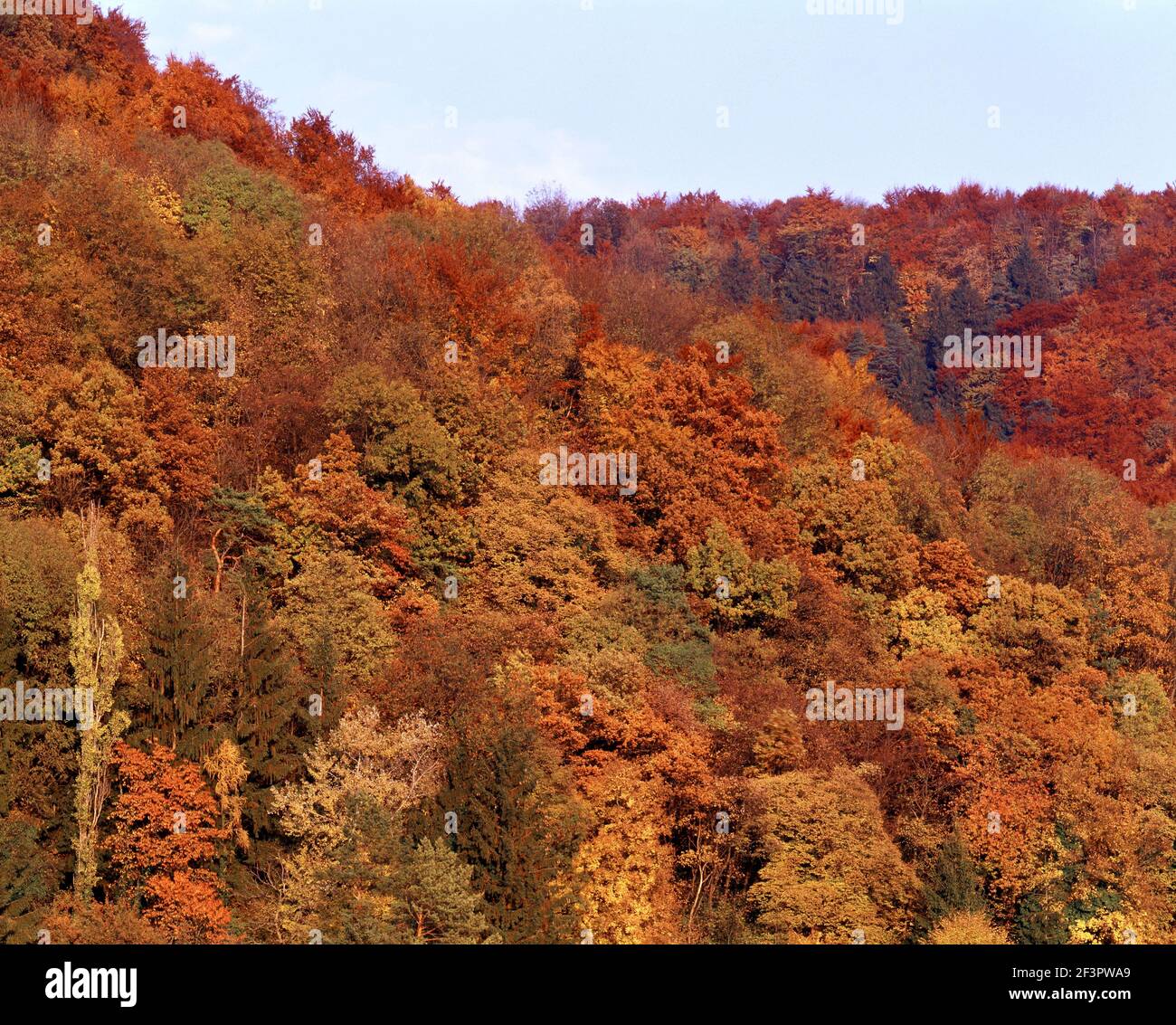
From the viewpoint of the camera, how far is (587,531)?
48.1 m

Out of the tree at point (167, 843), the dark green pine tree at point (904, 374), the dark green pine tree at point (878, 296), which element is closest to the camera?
the tree at point (167, 843)

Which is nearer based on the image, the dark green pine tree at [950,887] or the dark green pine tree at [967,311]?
the dark green pine tree at [950,887]

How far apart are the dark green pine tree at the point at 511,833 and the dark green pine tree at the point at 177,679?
18.0 feet

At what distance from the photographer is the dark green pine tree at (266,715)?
3838 cm

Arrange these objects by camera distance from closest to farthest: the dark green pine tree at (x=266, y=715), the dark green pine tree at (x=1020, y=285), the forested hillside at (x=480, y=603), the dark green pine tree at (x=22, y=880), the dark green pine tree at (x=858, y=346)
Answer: the dark green pine tree at (x=22, y=880) → the forested hillside at (x=480, y=603) → the dark green pine tree at (x=266, y=715) → the dark green pine tree at (x=858, y=346) → the dark green pine tree at (x=1020, y=285)

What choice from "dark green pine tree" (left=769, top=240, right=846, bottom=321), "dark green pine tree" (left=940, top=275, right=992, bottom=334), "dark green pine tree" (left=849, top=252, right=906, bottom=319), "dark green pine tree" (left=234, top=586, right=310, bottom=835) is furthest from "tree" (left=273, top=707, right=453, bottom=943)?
"dark green pine tree" (left=940, top=275, right=992, bottom=334)

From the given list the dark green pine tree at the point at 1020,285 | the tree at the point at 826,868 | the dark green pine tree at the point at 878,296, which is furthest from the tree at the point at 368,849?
the dark green pine tree at the point at 1020,285

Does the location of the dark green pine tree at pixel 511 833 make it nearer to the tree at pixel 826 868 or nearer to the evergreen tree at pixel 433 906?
the evergreen tree at pixel 433 906

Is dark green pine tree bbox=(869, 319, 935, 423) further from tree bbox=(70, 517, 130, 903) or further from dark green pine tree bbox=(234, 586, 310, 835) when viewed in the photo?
tree bbox=(70, 517, 130, 903)

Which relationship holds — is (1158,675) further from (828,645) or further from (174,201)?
(174,201)

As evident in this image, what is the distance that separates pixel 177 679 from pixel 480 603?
9.73 metres

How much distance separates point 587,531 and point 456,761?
12310mm

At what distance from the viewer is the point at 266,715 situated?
128 feet
